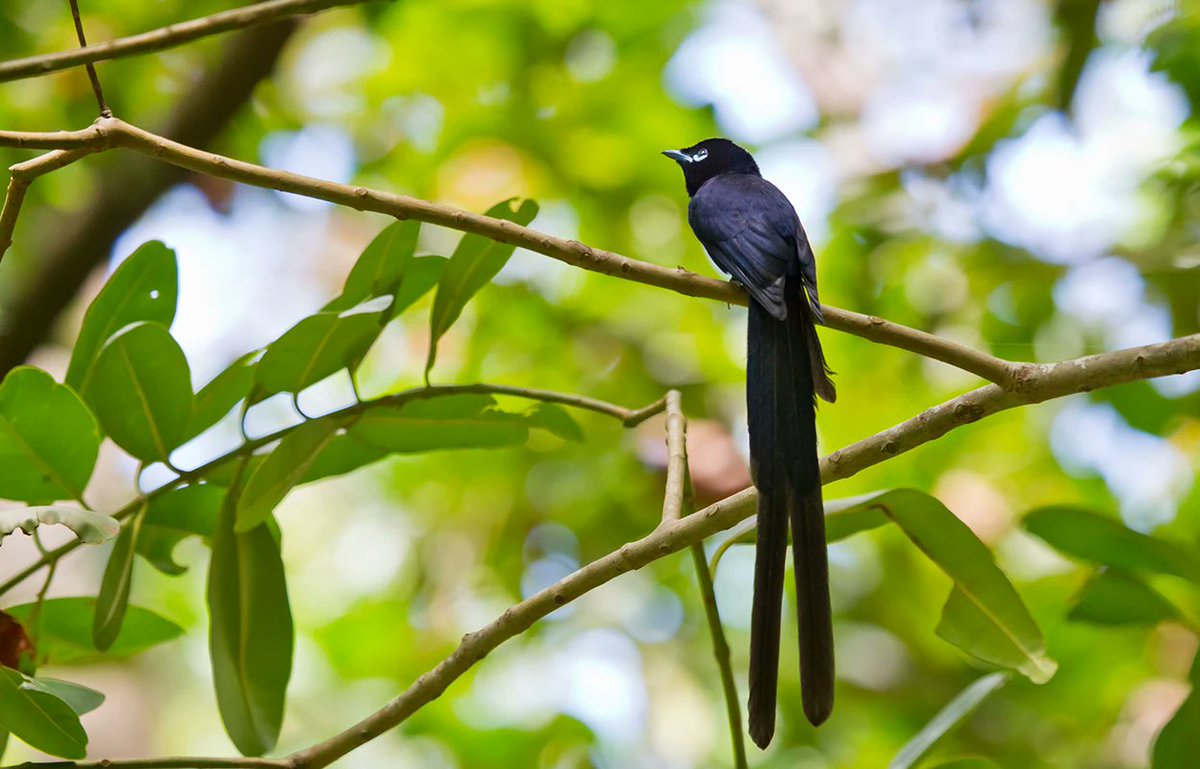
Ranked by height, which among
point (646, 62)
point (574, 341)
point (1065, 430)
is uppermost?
point (646, 62)

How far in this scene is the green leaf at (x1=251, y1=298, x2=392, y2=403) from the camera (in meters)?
1.41

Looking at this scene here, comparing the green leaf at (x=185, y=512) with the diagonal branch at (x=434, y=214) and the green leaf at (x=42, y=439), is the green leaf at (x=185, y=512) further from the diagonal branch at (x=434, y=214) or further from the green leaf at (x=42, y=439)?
the diagonal branch at (x=434, y=214)

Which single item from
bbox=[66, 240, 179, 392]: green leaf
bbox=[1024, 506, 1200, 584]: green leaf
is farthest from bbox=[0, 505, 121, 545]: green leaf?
bbox=[1024, 506, 1200, 584]: green leaf

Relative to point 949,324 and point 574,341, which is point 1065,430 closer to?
point 949,324

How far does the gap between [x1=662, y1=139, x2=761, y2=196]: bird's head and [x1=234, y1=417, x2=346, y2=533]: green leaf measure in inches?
39.7

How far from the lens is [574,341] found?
3438 millimetres

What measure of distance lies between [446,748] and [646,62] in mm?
2066

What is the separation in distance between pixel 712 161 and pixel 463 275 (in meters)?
0.81

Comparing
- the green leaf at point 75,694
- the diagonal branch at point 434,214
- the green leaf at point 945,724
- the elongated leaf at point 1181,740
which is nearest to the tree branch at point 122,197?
the green leaf at point 75,694

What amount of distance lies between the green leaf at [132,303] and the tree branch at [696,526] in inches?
24.0

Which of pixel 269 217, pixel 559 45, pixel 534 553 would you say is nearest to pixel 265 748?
pixel 534 553

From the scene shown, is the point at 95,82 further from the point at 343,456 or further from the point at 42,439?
the point at 343,456

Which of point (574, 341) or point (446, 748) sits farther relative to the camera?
point (574, 341)

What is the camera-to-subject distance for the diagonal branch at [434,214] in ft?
3.76
